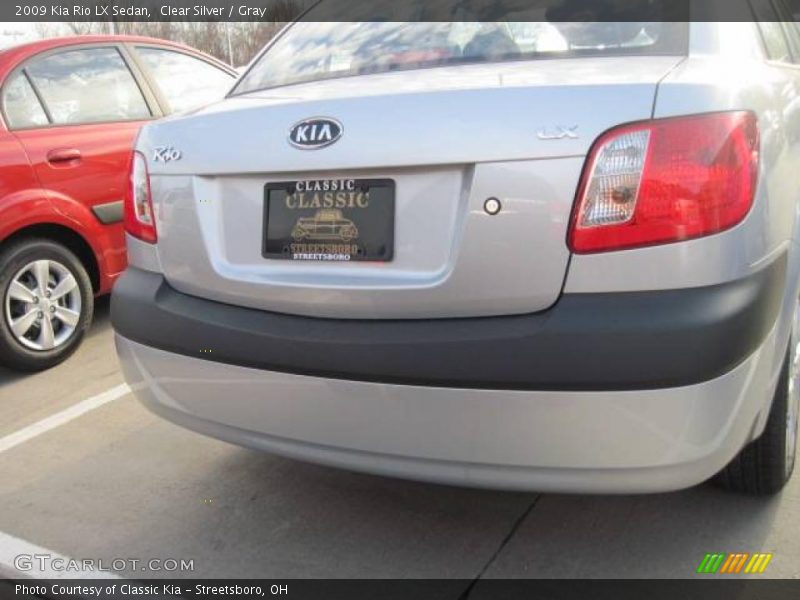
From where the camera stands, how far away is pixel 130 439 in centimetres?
330

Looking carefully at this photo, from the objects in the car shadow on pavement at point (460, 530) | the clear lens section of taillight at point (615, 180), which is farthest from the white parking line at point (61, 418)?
the clear lens section of taillight at point (615, 180)

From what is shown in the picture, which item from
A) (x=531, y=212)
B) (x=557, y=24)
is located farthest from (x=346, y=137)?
(x=557, y=24)

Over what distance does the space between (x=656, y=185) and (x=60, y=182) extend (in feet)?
11.0

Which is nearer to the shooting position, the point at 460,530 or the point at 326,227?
the point at 326,227

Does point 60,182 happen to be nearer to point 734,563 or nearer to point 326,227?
point 326,227

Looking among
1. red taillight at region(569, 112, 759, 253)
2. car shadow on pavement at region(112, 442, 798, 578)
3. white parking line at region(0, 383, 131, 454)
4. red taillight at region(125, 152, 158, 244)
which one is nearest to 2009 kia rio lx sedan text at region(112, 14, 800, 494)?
red taillight at region(569, 112, 759, 253)

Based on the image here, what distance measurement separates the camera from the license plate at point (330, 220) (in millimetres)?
1944

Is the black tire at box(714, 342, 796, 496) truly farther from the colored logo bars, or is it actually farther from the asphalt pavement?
the colored logo bars

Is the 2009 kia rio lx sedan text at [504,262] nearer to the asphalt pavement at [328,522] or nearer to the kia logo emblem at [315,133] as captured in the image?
the kia logo emblem at [315,133]

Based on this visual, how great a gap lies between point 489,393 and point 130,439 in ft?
6.67

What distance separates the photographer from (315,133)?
202 centimetres

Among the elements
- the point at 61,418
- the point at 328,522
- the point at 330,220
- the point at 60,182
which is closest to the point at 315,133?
the point at 330,220

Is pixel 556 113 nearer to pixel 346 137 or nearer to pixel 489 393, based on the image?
pixel 346 137

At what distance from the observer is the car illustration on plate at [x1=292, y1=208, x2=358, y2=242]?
2.00 m
